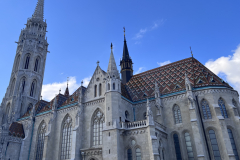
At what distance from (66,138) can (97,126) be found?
6024 mm

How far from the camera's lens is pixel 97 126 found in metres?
27.4

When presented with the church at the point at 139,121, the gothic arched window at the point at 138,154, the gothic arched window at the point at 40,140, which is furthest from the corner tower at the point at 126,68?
the gothic arched window at the point at 138,154

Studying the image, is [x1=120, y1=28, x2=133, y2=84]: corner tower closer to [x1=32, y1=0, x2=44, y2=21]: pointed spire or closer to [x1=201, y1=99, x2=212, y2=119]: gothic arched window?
[x1=201, y1=99, x2=212, y2=119]: gothic arched window

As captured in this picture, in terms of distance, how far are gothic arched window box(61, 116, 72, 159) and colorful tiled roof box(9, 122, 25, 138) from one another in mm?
9347

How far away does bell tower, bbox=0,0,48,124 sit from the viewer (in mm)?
40688

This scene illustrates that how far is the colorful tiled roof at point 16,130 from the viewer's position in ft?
111

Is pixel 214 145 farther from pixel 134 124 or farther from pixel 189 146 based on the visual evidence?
pixel 134 124

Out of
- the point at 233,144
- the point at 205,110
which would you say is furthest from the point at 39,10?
the point at 233,144

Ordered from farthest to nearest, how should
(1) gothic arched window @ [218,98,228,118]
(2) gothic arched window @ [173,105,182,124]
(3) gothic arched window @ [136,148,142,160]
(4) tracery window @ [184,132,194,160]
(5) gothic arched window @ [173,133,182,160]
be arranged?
(2) gothic arched window @ [173,105,182,124] < (1) gothic arched window @ [218,98,228,118] < (5) gothic arched window @ [173,133,182,160] < (4) tracery window @ [184,132,194,160] < (3) gothic arched window @ [136,148,142,160]

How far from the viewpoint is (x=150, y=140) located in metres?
21.3

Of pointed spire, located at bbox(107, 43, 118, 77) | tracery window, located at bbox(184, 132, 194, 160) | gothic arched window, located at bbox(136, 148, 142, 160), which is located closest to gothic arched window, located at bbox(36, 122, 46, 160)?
pointed spire, located at bbox(107, 43, 118, 77)

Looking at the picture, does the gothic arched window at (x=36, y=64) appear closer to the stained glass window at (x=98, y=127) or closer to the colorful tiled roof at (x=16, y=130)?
the colorful tiled roof at (x=16, y=130)

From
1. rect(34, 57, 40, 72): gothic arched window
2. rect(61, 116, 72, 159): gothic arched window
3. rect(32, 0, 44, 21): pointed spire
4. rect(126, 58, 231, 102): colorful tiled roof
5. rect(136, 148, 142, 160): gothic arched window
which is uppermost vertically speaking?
rect(32, 0, 44, 21): pointed spire

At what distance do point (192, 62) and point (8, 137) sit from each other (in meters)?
31.7
